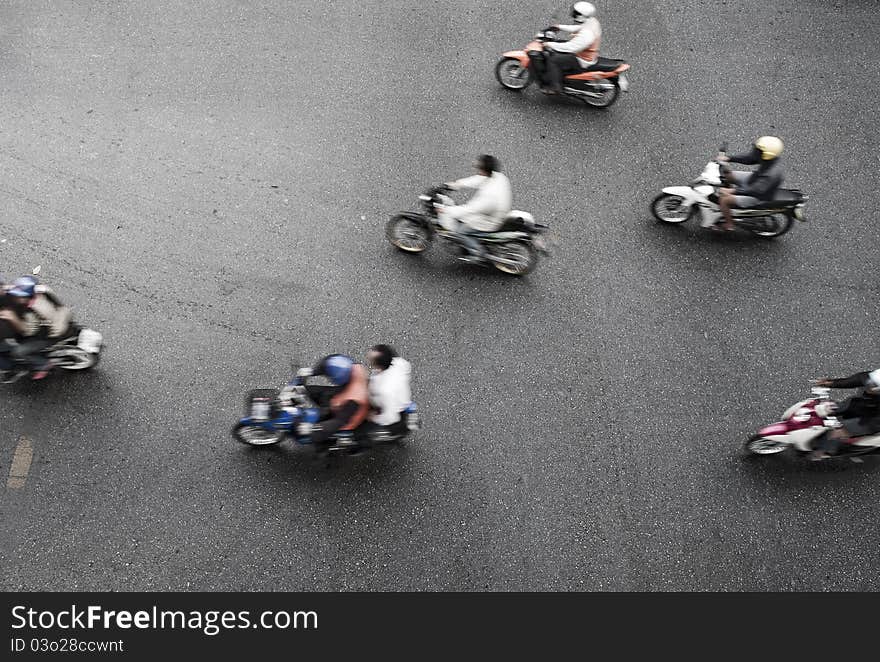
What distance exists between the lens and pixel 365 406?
5.92 m

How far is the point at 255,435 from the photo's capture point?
251 inches

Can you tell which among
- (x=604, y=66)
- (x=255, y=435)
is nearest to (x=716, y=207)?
(x=604, y=66)

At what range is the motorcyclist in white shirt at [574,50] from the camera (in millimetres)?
9086

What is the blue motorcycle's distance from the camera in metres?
6.11

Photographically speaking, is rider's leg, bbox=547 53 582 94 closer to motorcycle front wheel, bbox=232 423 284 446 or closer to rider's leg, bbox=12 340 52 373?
motorcycle front wheel, bbox=232 423 284 446

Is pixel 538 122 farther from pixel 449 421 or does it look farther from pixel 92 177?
pixel 92 177

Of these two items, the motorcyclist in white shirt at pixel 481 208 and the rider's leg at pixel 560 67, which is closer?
the motorcyclist in white shirt at pixel 481 208

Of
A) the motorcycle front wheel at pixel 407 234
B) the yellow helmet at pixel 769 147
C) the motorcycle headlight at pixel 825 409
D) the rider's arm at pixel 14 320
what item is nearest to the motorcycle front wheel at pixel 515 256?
the motorcycle front wheel at pixel 407 234

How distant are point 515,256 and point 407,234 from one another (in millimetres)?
1260

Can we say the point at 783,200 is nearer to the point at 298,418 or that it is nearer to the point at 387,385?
the point at 387,385

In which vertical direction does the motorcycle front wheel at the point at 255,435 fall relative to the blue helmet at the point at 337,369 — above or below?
below

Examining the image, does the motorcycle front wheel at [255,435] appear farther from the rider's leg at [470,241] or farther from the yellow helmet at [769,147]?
the yellow helmet at [769,147]

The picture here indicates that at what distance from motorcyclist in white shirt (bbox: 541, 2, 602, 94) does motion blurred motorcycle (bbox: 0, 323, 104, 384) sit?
6621 mm

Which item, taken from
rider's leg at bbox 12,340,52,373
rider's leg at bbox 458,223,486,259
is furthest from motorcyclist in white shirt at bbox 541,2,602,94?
rider's leg at bbox 12,340,52,373
